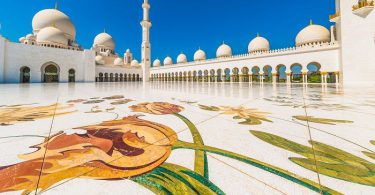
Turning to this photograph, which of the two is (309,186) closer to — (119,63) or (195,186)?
(195,186)

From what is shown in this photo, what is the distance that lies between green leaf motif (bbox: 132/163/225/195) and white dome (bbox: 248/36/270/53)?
24513 millimetres

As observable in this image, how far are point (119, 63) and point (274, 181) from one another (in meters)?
33.1

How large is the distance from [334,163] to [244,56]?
21783 millimetres

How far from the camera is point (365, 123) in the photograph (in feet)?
6.96

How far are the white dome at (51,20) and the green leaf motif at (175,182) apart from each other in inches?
1151

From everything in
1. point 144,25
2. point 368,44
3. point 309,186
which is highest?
point 144,25

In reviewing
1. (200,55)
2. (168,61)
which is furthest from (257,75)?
(168,61)

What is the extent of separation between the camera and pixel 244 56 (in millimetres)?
21109

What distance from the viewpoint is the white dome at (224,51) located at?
2662cm

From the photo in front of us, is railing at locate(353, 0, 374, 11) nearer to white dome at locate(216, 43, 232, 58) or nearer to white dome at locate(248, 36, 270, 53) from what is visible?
white dome at locate(248, 36, 270, 53)

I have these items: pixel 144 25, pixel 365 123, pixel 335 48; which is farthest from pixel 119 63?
pixel 365 123

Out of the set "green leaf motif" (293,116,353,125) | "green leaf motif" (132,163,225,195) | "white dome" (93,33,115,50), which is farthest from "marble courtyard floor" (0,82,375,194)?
"white dome" (93,33,115,50)

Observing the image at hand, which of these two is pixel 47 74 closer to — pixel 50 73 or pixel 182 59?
pixel 50 73

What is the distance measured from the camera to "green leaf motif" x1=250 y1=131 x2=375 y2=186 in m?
1.03
